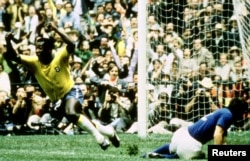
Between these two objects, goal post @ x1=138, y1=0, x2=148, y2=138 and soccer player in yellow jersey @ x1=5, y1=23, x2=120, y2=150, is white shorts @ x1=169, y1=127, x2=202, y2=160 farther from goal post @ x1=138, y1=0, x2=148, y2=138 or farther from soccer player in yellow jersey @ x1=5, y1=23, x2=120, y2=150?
goal post @ x1=138, y1=0, x2=148, y2=138

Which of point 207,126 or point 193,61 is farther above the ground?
point 193,61

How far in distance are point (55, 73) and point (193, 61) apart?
3.55 m

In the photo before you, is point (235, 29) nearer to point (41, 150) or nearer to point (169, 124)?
point (169, 124)

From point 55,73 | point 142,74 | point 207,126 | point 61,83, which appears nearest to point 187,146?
point 207,126

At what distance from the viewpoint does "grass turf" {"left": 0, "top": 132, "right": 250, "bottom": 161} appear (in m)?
8.76

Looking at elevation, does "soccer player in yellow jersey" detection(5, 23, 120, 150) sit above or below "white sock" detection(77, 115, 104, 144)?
above

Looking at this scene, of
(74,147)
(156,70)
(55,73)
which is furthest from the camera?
(156,70)

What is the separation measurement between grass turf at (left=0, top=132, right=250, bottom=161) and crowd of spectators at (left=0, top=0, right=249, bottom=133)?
817 mm

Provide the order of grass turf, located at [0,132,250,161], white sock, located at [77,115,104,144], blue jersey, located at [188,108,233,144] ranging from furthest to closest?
white sock, located at [77,115,104,144] → grass turf, located at [0,132,250,161] → blue jersey, located at [188,108,233,144]

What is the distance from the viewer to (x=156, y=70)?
12.3 meters

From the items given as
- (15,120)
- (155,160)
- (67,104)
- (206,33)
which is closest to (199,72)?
(206,33)

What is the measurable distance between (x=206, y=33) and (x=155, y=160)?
4.88m

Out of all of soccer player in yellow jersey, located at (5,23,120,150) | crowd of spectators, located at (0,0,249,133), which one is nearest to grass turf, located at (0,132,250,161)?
soccer player in yellow jersey, located at (5,23,120,150)

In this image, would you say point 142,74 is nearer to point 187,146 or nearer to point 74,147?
point 74,147
